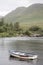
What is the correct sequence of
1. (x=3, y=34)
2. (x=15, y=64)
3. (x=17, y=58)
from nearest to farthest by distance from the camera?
(x=15, y=64) < (x=17, y=58) < (x=3, y=34)

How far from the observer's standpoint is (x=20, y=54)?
57.8m

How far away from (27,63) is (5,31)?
125 meters

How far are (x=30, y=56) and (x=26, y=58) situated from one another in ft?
3.92

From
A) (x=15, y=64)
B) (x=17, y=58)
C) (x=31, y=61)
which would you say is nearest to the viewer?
(x=15, y=64)

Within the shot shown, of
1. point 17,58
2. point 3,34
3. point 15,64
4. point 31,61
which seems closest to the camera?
point 15,64

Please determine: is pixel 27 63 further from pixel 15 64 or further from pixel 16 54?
pixel 16 54

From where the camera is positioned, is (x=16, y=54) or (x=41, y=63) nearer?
(x=41, y=63)

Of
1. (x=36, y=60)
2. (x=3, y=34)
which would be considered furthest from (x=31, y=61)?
(x=3, y=34)

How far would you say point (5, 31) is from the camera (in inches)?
6850

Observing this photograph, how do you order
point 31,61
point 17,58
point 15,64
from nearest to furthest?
1. point 15,64
2. point 31,61
3. point 17,58

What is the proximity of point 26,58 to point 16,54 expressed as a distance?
14.7 ft

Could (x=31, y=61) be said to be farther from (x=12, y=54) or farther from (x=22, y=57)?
(x=12, y=54)

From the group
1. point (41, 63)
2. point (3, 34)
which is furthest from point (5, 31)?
point (41, 63)

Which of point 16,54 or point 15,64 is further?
point 16,54
